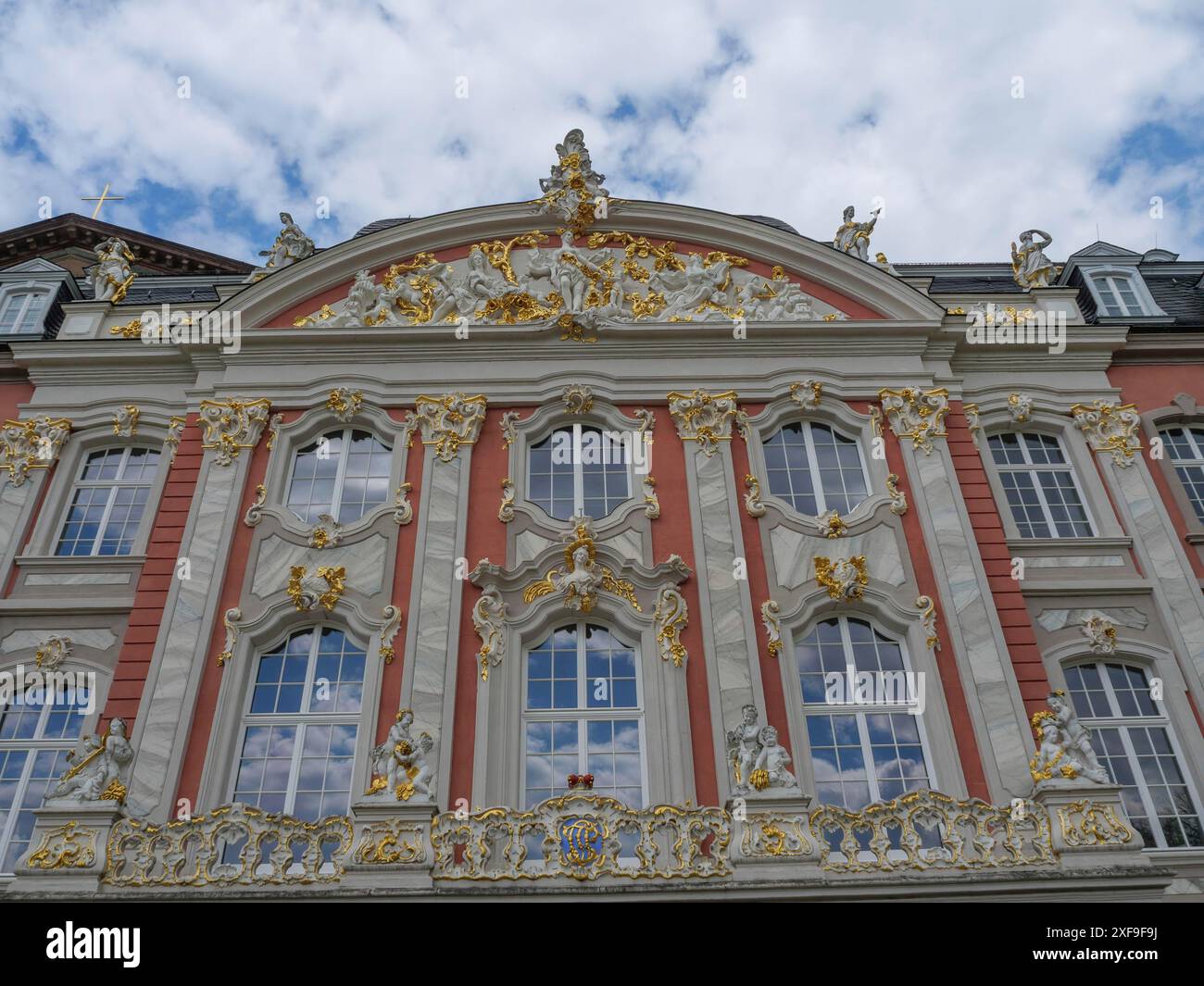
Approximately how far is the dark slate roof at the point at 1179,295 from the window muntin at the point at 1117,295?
0.59 metres

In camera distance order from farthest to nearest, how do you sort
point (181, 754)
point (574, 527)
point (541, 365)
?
1. point (541, 365)
2. point (574, 527)
3. point (181, 754)

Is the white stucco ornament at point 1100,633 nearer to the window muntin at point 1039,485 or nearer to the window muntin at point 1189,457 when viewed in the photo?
the window muntin at point 1039,485

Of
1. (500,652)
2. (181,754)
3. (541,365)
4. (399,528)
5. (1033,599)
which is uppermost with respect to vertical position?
(541,365)

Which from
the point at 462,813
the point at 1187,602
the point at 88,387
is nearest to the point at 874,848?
the point at 462,813

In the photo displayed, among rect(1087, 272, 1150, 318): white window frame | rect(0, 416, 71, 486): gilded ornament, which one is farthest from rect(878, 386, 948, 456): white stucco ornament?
rect(0, 416, 71, 486): gilded ornament

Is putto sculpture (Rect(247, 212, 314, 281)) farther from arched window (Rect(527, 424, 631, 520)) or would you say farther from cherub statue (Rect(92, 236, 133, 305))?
arched window (Rect(527, 424, 631, 520))

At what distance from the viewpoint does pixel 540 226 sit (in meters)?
19.4

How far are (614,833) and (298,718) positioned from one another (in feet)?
15.2

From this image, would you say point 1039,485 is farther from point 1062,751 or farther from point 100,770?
point 100,770

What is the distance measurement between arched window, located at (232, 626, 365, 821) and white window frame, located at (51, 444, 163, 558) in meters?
3.40

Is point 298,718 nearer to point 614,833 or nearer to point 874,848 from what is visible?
point 614,833

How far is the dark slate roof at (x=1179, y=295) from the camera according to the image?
20078 mm

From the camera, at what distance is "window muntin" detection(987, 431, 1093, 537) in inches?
652

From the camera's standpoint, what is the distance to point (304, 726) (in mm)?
13680
